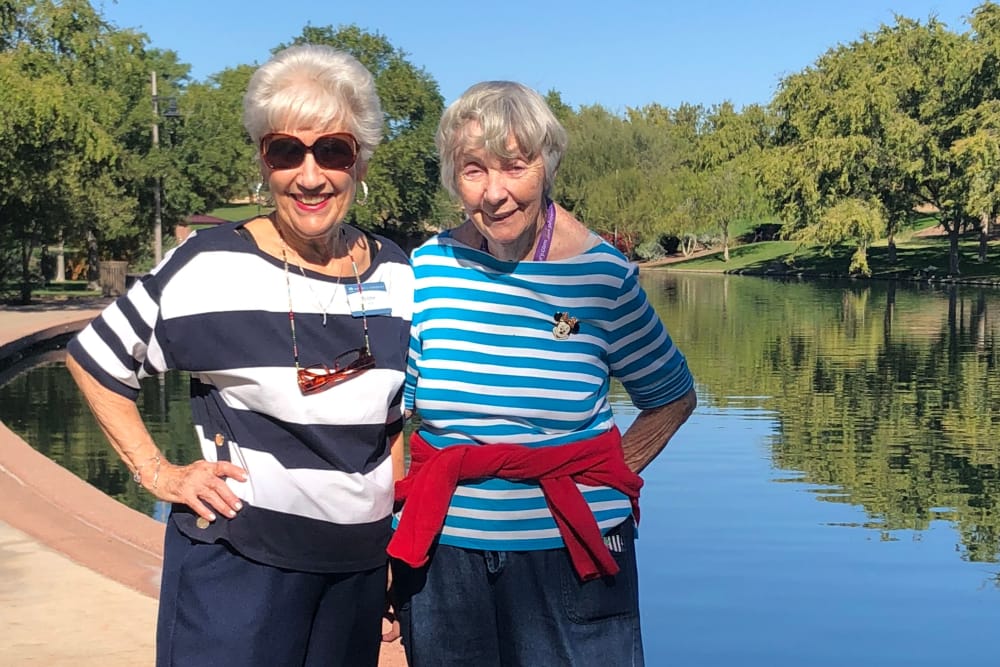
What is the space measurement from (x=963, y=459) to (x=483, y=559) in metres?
8.93

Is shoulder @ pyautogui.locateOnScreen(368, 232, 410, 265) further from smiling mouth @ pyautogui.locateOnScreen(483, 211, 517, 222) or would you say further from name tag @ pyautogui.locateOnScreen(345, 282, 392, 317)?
smiling mouth @ pyautogui.locateOnScreen(483, 211, 517, 222)

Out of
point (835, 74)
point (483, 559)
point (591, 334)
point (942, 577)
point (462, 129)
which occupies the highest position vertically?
point (835, 74)

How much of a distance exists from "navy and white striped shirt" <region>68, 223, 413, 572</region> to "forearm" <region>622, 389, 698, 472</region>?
0.69 meters

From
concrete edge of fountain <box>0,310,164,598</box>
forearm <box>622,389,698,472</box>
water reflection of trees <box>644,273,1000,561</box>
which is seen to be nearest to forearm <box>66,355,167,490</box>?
forearm <box>622,389,698,472</box>

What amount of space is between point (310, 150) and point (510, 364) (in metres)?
0.62

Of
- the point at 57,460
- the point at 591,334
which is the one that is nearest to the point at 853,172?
the point at 57,460

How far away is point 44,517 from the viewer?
6.97 m

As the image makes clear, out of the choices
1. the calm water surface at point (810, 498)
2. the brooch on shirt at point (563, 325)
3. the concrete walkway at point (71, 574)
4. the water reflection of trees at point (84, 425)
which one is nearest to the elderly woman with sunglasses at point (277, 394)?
the brooch on shirt at point (563, 325)

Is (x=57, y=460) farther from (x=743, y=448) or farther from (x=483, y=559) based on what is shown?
(x=483, y=559)

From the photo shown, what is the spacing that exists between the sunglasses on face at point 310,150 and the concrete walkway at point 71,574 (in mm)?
2243

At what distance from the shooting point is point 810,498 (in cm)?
938

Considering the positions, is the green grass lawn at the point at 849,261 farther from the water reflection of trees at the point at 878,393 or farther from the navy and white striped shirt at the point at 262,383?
the navy and white striped shirt at the point at 262,383

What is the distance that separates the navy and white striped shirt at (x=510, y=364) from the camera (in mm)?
2844

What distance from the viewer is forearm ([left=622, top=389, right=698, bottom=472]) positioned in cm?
317
